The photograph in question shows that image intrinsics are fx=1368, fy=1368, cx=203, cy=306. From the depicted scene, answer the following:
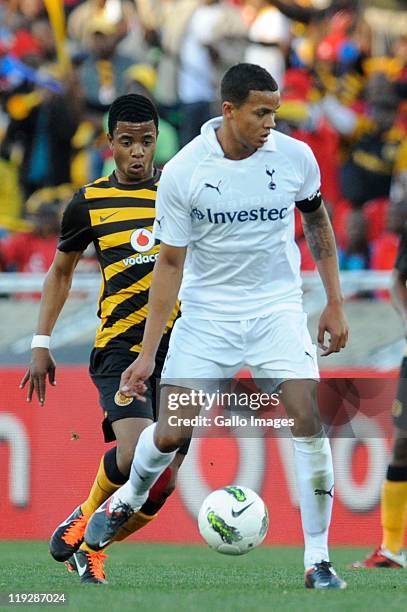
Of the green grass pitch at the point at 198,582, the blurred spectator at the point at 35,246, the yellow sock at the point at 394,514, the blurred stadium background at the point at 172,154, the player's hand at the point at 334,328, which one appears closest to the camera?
the green grass pitch at the point at 198,582

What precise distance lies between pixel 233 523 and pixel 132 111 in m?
2.18

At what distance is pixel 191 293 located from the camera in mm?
6457

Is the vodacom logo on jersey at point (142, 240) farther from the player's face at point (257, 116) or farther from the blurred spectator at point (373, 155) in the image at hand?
the blurred spectator at point (373, 155)

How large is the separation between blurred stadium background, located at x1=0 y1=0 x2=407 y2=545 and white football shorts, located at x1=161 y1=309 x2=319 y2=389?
3.45 m

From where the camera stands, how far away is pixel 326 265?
6418mm

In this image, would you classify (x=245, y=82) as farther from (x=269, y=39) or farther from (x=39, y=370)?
(x=269, y=39)

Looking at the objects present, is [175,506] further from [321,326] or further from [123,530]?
[321,326]

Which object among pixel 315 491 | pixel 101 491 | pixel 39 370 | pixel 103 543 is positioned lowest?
pixel 103 543

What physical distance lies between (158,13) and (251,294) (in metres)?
9.51

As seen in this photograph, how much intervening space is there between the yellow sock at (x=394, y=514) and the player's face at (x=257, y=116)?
3.03m

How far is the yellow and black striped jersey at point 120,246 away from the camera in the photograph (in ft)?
23.2

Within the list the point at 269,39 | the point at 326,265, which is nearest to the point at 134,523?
the point at 326,265

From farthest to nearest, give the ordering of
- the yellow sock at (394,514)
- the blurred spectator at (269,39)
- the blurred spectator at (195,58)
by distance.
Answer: the blurred spectator at (269,39) < the blurred spectator at (195,58) < the yellow sock at (394,514)

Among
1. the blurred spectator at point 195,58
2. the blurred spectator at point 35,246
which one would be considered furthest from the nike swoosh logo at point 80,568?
the blurred spectator at point 195,58
